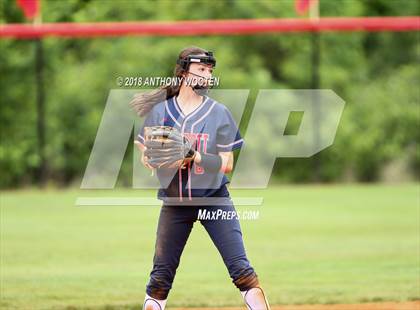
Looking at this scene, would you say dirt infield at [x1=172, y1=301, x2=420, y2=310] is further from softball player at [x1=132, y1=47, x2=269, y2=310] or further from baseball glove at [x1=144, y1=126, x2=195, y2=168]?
baseball glove at [x1=144, y1=126, x2=195, y2=168]

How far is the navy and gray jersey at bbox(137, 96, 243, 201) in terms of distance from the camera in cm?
513

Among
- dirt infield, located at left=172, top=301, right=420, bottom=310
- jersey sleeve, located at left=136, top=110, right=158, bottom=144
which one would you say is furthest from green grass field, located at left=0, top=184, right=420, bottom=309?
jersey sleeve, located at left=136, top=110, right=158, bottom=144

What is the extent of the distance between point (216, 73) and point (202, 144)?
12264 mm

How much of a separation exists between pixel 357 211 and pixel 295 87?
22.7 feet

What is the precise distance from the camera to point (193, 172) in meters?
5.15

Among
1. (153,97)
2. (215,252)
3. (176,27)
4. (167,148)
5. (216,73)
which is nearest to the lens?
(167,148)

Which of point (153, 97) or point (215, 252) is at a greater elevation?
point (153, 97)

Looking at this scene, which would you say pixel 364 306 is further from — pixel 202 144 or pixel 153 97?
pixel 153 97

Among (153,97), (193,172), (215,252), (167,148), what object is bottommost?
(215,252)

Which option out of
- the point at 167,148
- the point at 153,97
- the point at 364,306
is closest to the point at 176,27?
the point at 364,306

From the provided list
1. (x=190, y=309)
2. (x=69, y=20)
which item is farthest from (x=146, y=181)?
(x=190, y=309)

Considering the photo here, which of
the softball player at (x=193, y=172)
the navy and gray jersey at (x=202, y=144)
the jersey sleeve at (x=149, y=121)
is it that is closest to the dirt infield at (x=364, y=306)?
the softball player at (x=193, y=172)

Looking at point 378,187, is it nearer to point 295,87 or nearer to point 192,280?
point 295,87

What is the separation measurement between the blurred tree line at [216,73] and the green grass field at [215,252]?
2321 mm
